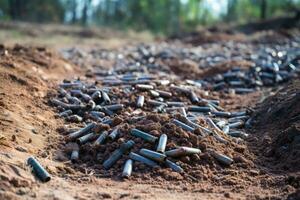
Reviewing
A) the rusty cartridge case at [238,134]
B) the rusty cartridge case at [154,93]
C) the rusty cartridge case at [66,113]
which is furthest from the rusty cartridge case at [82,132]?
the rusty cartridge case at [154,93]

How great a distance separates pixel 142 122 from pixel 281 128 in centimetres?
314

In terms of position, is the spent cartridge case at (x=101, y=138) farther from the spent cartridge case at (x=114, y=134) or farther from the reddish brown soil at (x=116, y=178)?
the reddish brown soil at (x=116, y=178)

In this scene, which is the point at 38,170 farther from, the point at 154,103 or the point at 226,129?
the point at 154,103

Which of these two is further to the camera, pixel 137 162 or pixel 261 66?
pixel 261 66

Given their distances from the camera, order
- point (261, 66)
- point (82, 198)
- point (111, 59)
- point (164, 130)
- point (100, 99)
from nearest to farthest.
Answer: point (82, 198) → point (164, 130) → point (100, 99) → point (261, 66) → point (111, 59)

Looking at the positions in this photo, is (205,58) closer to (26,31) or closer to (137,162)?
(137,162)

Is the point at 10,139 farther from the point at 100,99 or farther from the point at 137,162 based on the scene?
the point at 100,99

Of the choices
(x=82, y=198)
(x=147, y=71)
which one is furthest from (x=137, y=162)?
(x=147, y=71)

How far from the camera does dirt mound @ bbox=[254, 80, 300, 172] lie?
9.27 m

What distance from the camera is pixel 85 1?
2630 inches

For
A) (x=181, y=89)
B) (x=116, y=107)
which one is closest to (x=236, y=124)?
(x=181, y=89)

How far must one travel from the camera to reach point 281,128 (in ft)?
35.8

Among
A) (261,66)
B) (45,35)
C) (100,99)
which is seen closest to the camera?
(100,99)

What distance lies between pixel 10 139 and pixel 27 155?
64 centimetres
